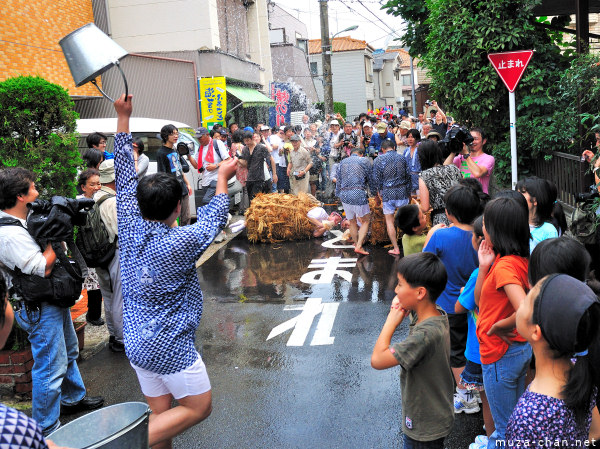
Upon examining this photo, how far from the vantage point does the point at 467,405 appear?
169 inches

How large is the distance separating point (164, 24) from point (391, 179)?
14013 mm

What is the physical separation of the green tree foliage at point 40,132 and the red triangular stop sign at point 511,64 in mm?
5642

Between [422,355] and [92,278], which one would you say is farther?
[92,278]

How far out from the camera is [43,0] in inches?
576

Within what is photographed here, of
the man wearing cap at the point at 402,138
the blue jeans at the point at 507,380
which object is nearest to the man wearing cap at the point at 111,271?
the blue jeans at the point at 507,380

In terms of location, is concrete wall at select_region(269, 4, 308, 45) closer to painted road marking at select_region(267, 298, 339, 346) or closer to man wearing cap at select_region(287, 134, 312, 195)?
man wearing cap at select_region(287, 134, 312, 195)

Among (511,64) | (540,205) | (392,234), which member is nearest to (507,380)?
(540,205)

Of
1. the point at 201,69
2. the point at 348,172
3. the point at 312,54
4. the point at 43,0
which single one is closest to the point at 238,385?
the point at 348,172

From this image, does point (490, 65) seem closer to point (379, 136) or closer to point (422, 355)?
point (379, 136)

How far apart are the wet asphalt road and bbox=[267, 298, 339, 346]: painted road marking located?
12 millimetres

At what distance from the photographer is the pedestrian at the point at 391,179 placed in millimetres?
8750

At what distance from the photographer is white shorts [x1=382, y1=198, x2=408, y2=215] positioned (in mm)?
8844

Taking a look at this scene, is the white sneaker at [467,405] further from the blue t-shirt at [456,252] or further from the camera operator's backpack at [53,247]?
the camera operator's backpack at [53,247]

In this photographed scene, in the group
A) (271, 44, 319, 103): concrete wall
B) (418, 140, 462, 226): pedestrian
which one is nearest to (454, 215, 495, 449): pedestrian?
(418, 140, 462, 226): pedestrian
